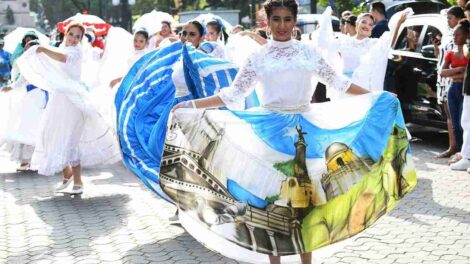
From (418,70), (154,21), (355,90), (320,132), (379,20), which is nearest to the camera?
(320,132)

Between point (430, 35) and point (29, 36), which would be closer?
point (29, 36)

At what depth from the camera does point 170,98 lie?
7359 millimetres

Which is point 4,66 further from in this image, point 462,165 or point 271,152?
point 271,152

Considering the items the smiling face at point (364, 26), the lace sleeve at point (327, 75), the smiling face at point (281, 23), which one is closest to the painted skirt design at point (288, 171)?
the lace sleeve at point (327, 75)

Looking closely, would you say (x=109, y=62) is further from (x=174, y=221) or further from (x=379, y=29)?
(x=379, y=29)

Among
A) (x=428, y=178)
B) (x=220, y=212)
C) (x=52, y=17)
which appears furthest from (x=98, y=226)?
(x=52, y=17)

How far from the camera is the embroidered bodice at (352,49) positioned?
32.5ft

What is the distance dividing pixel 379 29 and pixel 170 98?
4.72 metres

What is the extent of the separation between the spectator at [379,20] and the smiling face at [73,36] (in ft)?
13.6

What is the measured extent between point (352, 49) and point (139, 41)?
8.25ft

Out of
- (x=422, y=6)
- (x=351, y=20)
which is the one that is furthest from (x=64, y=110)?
(x=422, y=6)

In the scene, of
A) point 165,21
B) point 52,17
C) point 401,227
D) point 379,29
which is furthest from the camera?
point 52,17

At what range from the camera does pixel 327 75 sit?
5445mm

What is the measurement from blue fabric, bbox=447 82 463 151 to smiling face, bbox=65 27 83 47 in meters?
4.42
